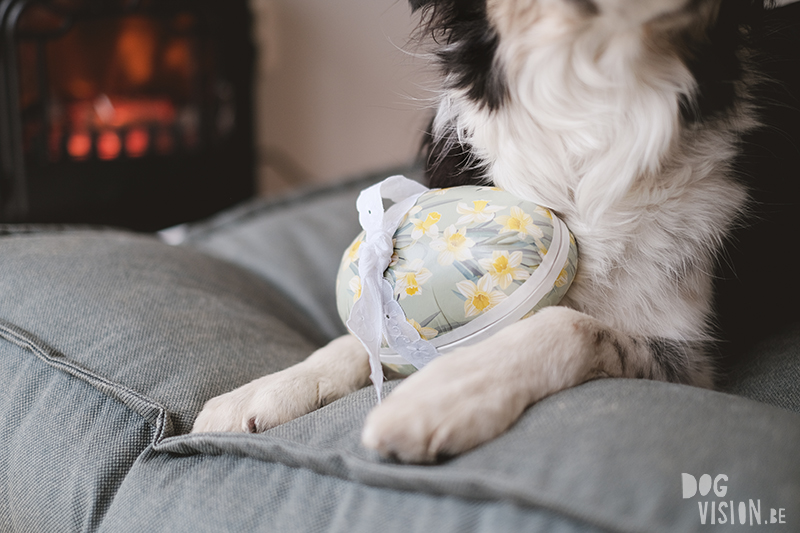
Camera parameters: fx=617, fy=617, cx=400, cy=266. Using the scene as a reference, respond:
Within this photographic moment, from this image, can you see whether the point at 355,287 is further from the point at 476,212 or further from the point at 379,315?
the point at 476,212

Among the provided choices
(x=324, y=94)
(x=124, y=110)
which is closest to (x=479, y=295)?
(x=124, y=110)

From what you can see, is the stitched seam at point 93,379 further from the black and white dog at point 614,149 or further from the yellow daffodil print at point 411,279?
the yellow daffodil print at point 411,279

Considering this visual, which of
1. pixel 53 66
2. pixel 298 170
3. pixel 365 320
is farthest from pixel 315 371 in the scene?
pixel 298 170

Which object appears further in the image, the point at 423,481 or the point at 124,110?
the point at 124,110

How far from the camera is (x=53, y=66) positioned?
2678 mm

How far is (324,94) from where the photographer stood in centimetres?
364

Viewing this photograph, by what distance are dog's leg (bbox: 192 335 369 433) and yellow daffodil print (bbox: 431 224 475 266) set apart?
26 cm

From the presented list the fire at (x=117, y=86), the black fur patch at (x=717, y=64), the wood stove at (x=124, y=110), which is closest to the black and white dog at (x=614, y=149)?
the black fur patch at (x=717, y=64)

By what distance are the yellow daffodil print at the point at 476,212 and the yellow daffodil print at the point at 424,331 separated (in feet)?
0.47

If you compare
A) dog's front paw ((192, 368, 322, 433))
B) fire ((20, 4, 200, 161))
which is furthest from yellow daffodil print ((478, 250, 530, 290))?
fire ((20, 4, 200, 161))

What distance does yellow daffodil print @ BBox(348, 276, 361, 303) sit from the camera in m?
0.87

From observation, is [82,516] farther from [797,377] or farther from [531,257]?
[797,377]

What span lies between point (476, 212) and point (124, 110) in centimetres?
264

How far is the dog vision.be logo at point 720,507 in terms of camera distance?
55cm
